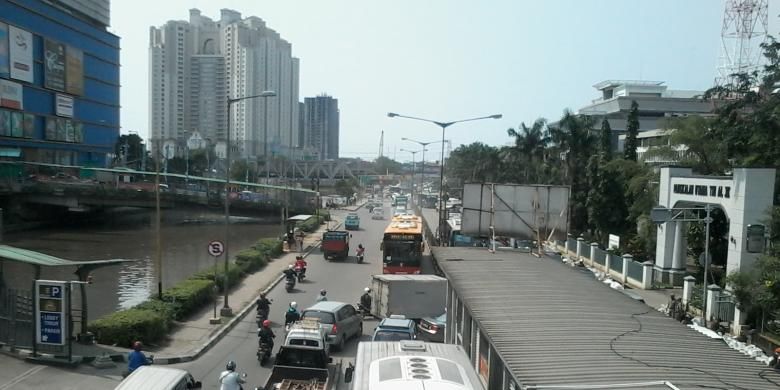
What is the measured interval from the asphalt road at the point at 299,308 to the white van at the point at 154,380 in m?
3.31

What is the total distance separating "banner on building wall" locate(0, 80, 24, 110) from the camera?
55.5m

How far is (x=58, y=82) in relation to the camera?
6450 cm

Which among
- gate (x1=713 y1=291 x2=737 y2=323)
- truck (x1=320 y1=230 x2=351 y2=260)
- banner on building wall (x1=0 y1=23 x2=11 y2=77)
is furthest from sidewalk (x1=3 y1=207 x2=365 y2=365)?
banner on building wall (x1=0 y1=23 x2=11 y2=77)

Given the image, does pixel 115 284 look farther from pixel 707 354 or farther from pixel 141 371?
pixel 707 354

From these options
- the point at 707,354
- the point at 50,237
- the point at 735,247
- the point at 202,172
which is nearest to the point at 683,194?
the point at 735,247

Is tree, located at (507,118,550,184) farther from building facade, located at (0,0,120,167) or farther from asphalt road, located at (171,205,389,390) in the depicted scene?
building facade, located at (0,0,120,167)

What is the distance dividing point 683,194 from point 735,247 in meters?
4.32

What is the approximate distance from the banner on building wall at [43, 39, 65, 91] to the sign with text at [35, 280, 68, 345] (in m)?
54.3

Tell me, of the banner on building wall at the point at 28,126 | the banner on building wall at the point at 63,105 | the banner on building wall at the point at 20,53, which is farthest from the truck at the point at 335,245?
the banner on building wall at the point at 63,105

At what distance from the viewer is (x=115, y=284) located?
30.7 meters

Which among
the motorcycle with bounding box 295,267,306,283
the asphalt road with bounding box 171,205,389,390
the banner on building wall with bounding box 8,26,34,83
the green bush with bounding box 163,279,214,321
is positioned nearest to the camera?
the asphalt road with bounding box 171,205,389,390

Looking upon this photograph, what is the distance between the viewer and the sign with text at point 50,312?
1443cm

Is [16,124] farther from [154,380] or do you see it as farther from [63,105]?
[154,380]

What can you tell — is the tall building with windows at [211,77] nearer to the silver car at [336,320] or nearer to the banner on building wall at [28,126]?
the banner on building wall at [28,126]
